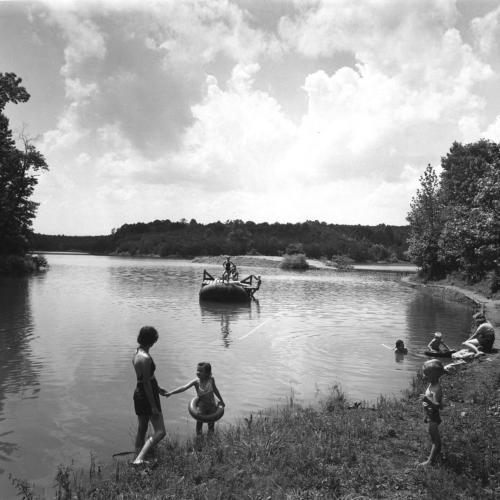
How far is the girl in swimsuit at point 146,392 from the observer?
723 cm

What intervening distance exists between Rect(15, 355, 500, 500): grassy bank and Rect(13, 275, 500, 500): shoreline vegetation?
0.01m

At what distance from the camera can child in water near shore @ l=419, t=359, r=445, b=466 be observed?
680cm

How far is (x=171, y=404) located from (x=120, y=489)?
4824 millimetres

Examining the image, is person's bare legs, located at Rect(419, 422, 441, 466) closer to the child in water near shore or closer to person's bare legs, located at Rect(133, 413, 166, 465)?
the child in water near shore

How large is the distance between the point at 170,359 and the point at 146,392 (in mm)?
8722

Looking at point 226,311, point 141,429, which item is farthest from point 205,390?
point 226,311

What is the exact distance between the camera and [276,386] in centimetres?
1292

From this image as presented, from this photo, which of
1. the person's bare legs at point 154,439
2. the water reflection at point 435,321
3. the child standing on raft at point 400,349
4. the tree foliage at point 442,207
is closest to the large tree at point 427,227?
the tree foliage at point 442,207

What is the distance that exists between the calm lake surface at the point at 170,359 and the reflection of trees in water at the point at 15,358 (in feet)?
0.14

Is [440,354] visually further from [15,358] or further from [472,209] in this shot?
[15,358]

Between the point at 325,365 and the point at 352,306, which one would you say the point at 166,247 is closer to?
the point at 352,306

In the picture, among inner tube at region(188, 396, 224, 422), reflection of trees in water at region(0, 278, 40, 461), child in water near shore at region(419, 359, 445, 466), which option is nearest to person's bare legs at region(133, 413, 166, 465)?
inner tube at region(188, 396, 224, 422)

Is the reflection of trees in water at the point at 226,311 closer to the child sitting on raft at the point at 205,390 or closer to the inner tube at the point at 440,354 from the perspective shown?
the inner tube at the point at 440,354

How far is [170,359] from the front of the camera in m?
15.9
